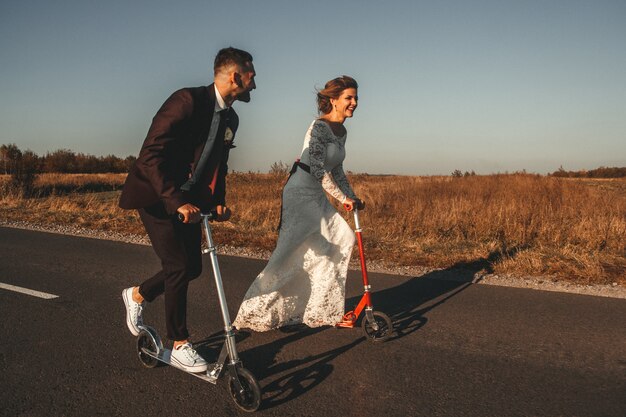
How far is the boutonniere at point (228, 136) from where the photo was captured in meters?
3.57

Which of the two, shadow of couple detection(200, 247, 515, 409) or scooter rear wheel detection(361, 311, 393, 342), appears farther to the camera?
scooter rear wheel detection(361, 311, 393, 342)

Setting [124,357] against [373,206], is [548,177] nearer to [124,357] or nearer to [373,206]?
[373,206]

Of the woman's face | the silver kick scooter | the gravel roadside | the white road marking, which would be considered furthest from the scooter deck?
the gravel roadside

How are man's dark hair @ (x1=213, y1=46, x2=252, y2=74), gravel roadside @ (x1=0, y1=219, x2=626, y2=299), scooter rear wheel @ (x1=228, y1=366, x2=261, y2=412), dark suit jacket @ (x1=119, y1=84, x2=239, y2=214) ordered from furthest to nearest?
gravel roadside @ (x1=0, y1=219, x2=626, y2=299), man's dark hair @ (x1=213, y1=46, x2=252, y2=74), dark suit jacket @ (x1=119, y1=84, x2=239, y2=214), scooter rear wheel @ (x1=228, y1=366, x2=261, y2=412)

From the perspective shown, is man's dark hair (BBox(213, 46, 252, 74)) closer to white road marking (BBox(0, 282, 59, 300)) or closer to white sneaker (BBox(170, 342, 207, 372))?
white sneaker (BBox(170, 342, 207, 372))

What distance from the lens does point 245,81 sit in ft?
11.3

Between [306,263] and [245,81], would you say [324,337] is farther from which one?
[245,81]

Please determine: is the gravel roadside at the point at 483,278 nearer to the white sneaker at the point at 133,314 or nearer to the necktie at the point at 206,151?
the white sneaker at the point at 133,314

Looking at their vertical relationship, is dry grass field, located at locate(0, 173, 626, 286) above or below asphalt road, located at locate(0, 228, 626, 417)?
above

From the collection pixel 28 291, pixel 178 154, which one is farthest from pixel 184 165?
pixel 28 291

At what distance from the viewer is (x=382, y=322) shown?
15.3 feet

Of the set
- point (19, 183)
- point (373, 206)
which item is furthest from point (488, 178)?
point (19, 183)

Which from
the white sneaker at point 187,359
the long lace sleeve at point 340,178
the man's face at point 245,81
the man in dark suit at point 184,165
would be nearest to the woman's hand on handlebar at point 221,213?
the man in dark suit at point 184,165

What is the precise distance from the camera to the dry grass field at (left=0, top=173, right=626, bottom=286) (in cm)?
778
